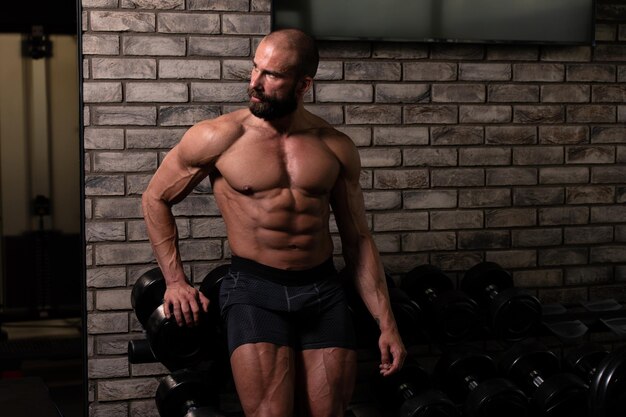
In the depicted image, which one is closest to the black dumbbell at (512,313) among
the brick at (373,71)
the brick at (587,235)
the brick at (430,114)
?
the brick at (587,235)

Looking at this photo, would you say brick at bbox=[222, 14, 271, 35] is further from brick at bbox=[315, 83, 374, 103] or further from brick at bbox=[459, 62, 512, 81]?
brick at bbox=[459, 62, 512, 81]

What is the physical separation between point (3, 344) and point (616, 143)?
3.42m

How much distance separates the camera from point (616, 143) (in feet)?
11.3

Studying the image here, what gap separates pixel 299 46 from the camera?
2311 millimetres

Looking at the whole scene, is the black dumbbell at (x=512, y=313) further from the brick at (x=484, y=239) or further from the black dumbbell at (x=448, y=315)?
the brick at (x=484, y=239)

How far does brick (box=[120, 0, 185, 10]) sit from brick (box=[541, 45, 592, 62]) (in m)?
1.43

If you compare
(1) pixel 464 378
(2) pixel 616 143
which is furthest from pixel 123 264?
(2) pixel 616 143

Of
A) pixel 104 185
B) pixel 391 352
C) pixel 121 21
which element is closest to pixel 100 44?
pixel 121 21

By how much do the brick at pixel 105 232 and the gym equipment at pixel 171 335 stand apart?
1.22ft

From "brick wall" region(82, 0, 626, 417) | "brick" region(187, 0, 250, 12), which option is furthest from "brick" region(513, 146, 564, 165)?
"brick" region(187, 0, 250, 12)

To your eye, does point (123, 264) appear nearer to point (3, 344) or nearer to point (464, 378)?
point (464, 378)

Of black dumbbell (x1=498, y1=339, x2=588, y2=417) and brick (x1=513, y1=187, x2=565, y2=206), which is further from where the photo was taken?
brick (x1=513, y1=187, x2=565, y2=206)

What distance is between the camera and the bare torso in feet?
7.72

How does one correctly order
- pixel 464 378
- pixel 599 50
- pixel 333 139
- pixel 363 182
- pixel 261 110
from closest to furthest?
1. pixel 261 110
2. pixel 333 139
3. pixel 464 378
4. pixel 363 182
5. pixel 599 50
